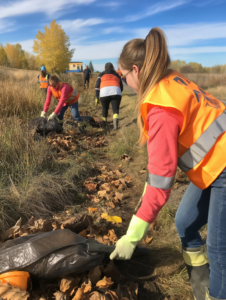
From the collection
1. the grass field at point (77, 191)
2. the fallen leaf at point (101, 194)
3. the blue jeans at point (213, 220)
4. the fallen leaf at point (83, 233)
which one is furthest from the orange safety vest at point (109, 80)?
the blue jeans at point (213, 220)

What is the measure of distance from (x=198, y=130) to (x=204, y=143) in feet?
0.25

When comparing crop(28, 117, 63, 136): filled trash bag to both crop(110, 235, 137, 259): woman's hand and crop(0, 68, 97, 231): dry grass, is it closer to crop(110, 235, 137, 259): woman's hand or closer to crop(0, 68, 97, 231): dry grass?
crop(0, 68, 97, 231): dry grass

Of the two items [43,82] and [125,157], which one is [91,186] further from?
[43,82]

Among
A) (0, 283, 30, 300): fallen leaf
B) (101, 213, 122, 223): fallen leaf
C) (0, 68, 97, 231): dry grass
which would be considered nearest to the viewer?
(0, 283, 30, 300): fallen leaf

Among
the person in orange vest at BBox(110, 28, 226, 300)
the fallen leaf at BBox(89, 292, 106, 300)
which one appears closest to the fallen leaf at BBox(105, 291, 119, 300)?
the fallen leaf at BBox(89, 292, 106, 300)

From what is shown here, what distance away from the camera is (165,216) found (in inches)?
113

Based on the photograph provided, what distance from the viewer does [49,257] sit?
167 cm

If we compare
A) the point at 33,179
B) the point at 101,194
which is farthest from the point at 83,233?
the point at 33,179

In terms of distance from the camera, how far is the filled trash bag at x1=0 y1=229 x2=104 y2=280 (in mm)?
1645

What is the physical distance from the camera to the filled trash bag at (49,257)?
5.40ft

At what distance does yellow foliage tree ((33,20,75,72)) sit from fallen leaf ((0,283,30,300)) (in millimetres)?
32282

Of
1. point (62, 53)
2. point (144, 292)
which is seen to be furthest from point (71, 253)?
point (62, 53)

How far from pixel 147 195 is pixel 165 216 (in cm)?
178

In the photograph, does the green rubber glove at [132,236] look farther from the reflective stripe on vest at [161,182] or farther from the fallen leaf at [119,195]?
the fallen leaf at [119,195]
